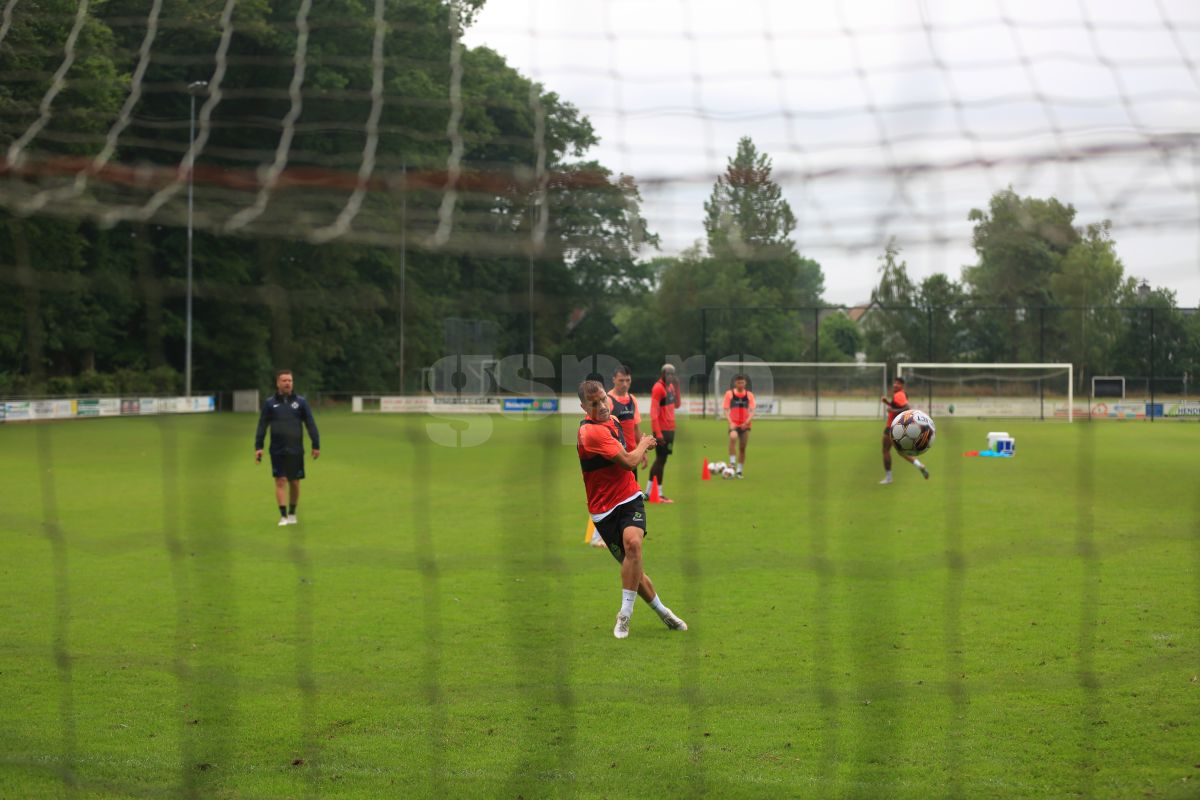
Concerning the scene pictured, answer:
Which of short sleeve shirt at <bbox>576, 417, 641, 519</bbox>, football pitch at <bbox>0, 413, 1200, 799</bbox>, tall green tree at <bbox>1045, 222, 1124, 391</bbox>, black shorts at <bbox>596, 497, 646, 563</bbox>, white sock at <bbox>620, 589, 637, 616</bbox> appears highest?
tall green tree at <bbox>1045, 222, 1124, 391</bbox>

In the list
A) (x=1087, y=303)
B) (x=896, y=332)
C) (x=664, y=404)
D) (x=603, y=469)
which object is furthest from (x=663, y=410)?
(x=896, y=332)

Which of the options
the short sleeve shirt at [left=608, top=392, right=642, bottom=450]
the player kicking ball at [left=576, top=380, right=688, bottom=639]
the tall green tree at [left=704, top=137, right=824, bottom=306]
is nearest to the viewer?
the tall green tree at [left=704, top=137, right=824, bottom=306]

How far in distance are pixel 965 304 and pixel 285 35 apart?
1625 centimetres

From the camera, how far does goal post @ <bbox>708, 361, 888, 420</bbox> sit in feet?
141

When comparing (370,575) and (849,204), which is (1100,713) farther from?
(370,575)

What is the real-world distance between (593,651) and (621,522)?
1094mm

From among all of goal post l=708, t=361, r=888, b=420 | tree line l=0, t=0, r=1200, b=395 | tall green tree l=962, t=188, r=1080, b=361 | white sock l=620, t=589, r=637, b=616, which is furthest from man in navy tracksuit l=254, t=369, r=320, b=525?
goal post l=708, t=361, r=888, b=420

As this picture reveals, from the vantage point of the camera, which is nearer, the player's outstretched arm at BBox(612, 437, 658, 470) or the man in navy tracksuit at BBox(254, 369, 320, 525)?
the player's outstretched arm at BBox(612, 437, 658, 470)

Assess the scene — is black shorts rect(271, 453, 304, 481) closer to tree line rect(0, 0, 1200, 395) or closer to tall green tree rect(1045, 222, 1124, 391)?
tree line rect(0, 0, 1200, 395)

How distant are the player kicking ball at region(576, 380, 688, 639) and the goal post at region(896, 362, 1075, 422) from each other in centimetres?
3494

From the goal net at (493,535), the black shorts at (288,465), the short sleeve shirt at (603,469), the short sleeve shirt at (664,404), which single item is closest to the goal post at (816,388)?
the goal net at (493,535)

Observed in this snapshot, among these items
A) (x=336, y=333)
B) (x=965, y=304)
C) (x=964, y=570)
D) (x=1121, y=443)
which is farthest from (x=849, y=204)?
(x=336, y=333)

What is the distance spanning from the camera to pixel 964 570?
409 inches

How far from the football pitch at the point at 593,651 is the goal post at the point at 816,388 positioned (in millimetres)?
26801
